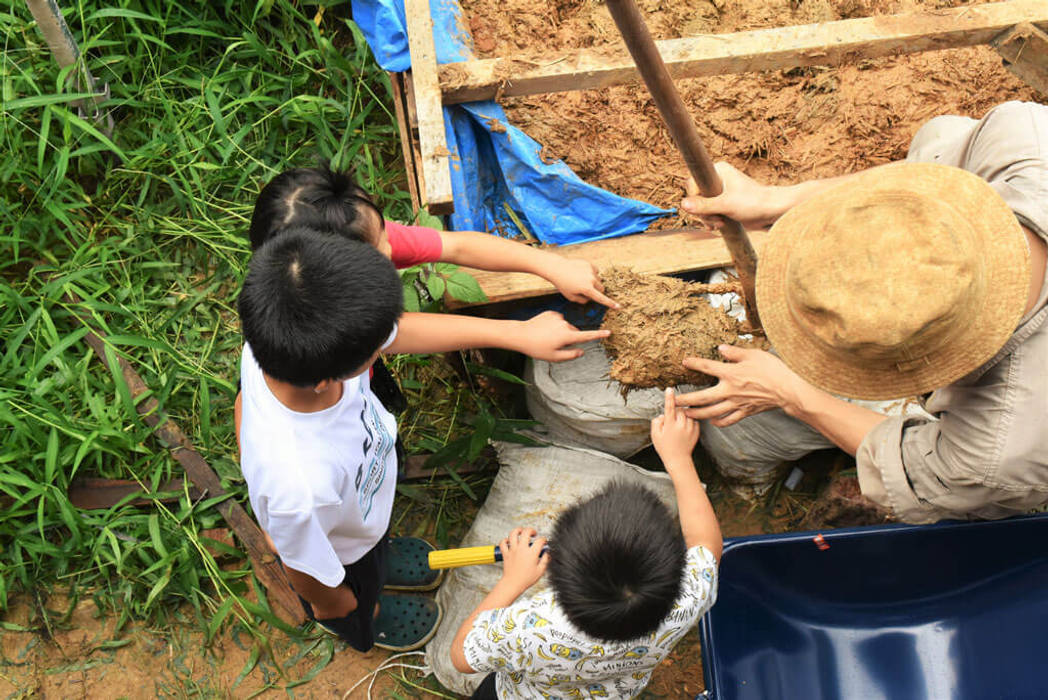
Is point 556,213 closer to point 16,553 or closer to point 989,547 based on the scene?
point 989,547

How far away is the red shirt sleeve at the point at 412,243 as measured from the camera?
196cm

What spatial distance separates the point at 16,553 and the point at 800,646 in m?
2.46

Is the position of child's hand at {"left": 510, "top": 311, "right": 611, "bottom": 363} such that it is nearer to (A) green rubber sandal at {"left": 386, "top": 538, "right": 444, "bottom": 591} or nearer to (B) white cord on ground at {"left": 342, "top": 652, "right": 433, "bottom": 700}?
(A) green rubber sandal at {"left": 386, "top": 538, "right": 444, "bottom": 591}

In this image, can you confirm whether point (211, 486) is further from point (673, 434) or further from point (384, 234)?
point (673, 434)

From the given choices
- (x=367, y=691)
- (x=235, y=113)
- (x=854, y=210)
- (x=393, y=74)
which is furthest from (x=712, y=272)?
(x=235, y=113)

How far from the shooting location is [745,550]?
1992 mm

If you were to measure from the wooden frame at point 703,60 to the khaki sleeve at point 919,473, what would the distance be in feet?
2.35

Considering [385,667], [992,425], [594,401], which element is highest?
[992,425]

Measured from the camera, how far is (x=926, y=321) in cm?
124

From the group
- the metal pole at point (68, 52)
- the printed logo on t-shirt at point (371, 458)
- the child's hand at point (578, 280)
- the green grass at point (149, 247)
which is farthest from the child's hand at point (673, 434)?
the metal pole at point (68, 52)

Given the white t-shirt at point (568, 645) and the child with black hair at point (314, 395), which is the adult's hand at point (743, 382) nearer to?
the white t-shirt at point (568, 645)

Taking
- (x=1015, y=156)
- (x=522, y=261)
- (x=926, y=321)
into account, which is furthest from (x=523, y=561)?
(x=1015, y=156)

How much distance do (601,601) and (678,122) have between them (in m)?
0.95

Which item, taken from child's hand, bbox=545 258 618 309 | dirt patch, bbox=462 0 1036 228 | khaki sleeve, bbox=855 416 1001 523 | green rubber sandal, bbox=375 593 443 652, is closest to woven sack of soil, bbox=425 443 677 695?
green rubber sandal, bbox=375 593 443 652
